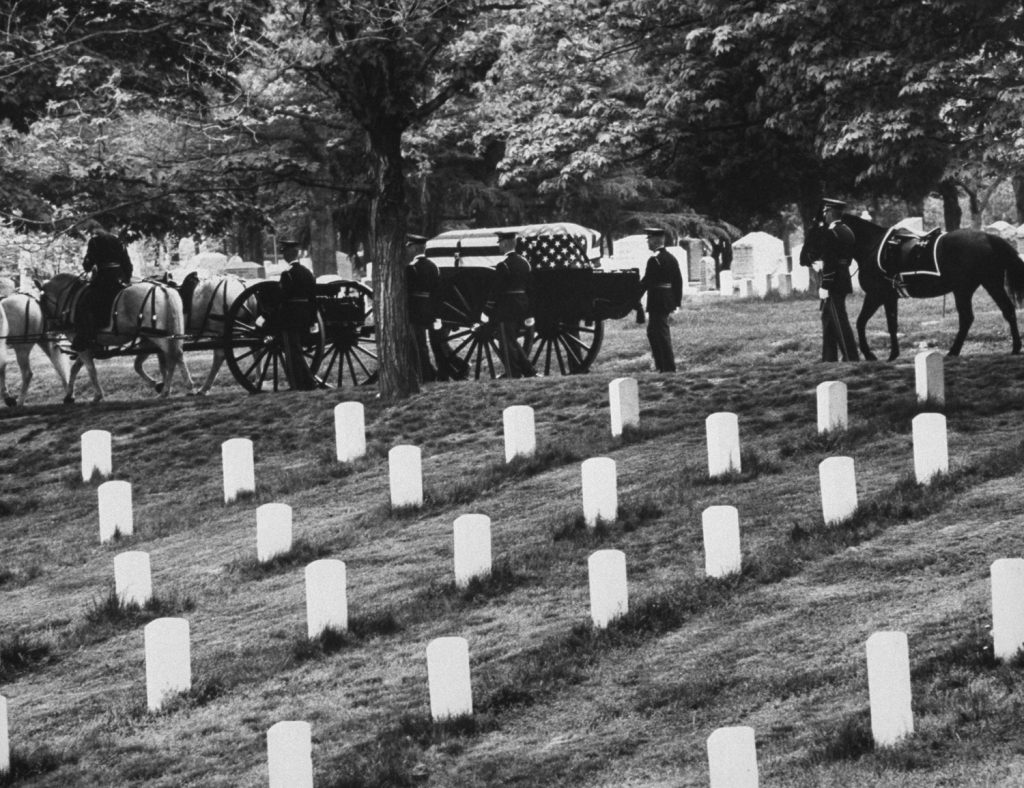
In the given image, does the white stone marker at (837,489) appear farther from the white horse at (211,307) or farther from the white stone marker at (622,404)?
the white horse at (211,307)

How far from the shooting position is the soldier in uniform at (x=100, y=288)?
861 inches

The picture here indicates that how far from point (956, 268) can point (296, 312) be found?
7.45 metres

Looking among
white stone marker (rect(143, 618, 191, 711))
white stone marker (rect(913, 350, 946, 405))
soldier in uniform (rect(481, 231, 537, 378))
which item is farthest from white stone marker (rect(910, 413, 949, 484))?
soldier in uniform (rect(481, 231, 537, 378))

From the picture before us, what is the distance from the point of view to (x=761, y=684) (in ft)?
29.6

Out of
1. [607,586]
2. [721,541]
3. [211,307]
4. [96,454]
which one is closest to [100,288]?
[211,307]

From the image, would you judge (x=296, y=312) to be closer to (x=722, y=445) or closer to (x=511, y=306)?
(x=511, y=306)

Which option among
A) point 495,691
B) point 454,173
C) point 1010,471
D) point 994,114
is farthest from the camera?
point 454,173

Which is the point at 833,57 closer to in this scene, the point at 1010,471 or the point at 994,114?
the point at 994,114

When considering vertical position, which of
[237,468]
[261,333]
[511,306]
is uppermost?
[511,306]

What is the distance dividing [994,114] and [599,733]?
58.8 feet

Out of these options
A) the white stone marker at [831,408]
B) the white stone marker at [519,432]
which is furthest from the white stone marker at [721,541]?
the white stone marker at [519,432]

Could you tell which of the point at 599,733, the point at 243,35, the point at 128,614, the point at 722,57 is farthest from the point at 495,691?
the point at 722,57

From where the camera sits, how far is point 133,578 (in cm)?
1187

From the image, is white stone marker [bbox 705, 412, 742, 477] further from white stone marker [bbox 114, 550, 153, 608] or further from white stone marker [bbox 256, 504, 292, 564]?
white stone marker [bbox 114, 550, 153, 608]
